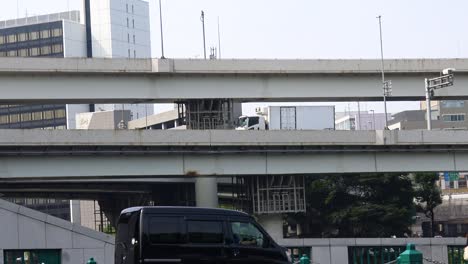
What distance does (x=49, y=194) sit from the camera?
288 feet

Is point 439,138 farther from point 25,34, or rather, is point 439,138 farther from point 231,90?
point 25,34

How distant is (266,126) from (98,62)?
34.7 m

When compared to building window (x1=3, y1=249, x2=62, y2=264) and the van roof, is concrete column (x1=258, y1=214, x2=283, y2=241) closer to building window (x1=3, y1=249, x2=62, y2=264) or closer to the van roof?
building window (x1=3, y1=249, x2=62, y2=264)

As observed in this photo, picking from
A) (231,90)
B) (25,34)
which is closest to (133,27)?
(25,34)

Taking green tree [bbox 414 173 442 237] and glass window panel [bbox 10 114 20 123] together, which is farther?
glass window panel [bbox 10 114 20 123]

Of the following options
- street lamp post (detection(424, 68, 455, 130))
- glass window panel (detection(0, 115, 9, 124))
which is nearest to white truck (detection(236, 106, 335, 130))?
street lamp post (detection(424, 68, 455, 130))

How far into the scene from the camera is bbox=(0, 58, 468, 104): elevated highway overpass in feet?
166

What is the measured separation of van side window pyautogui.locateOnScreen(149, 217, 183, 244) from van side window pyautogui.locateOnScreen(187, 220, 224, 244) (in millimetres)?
244

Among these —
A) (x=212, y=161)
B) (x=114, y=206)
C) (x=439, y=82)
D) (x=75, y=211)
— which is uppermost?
(x=439, y=82)

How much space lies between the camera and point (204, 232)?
22703 millimetres

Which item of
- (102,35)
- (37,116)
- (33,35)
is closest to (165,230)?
(37,116)

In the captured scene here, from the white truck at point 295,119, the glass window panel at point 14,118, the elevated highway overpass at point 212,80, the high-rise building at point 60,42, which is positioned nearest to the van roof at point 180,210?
the elevated highway overpass at point 212,80

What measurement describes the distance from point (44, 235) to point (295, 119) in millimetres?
39707

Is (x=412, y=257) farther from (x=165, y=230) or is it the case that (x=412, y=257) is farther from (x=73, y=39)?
(x=73, y=39)
